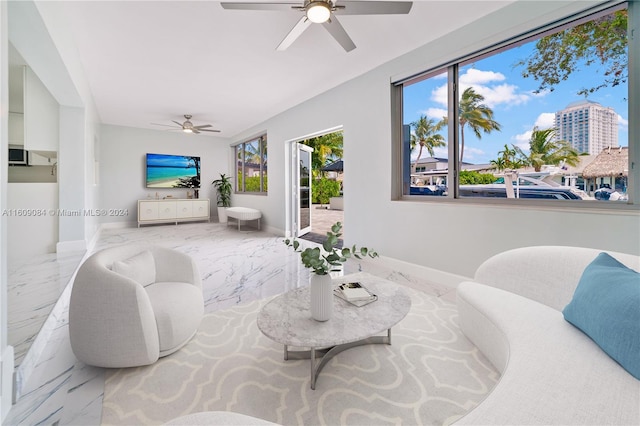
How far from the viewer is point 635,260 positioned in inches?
55.5

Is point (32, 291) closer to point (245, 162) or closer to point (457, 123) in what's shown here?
point (457, 123)

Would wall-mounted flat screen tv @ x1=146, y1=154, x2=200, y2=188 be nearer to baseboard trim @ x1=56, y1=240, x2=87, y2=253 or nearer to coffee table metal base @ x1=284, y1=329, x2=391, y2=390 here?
baseboard trim @ x1=56, y1=240, x2=87, y2=253

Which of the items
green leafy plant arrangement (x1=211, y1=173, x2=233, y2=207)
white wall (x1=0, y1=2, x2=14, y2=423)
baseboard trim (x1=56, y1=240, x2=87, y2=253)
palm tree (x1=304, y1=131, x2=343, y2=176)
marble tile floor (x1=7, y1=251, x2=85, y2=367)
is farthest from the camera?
palm tree (x1=304, y1=131, x2=343, y2=176)

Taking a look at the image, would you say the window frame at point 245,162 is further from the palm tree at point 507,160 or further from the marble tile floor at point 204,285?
the palm tree at point 507,160

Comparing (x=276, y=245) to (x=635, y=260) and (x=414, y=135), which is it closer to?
(x=414, y=135)

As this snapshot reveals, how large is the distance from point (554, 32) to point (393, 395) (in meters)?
3.09

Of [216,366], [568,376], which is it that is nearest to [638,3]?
[568,376]

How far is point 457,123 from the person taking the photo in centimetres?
302

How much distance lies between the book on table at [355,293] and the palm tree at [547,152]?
2.01 metres

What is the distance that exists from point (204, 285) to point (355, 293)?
1949 mm

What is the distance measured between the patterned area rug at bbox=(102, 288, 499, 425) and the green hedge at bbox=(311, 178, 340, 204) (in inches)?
414

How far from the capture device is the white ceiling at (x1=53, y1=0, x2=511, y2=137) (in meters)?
2.61

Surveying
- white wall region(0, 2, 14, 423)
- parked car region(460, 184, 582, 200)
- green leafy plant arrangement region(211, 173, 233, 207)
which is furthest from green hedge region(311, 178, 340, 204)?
white wall region(0, 2, 14, 423)

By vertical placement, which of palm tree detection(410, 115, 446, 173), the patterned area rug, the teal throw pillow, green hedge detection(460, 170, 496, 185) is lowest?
the patterned area rug
